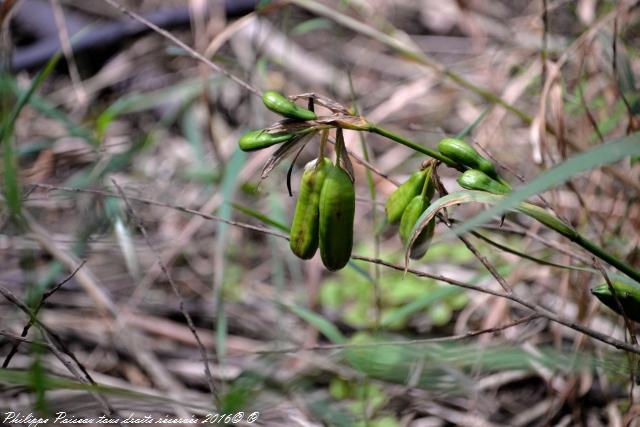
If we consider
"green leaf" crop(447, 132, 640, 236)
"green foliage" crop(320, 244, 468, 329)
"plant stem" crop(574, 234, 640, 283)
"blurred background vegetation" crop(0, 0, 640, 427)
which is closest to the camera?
"green leaf" crop(447, 132, 640, 236)

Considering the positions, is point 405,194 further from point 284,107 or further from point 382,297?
point 382,297

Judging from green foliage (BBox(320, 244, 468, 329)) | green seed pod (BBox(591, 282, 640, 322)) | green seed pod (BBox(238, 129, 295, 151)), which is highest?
green seed pod (BBox(238, 129, 295, 151))

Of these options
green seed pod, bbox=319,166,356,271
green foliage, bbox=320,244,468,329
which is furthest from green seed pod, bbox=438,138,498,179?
green foliage, bbox=320,244,468,329

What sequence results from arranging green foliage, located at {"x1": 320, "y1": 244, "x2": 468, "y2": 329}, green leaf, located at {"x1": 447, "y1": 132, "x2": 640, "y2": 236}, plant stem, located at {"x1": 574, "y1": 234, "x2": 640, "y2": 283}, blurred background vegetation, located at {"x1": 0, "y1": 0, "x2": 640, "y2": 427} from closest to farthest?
green leaf, located at {"x1": 447, "y1": 132, "x2": 640, "y2": 236} → plant stem, located at {"x1": 574, "y1": 234, "x2": 640, "y2": 283} → blurred background vegetation, located at {"x1": 0, "y1": 0, "x2": 640, "y2": 427} → green foliage, located at {"x1": 320, "y1": 244, "x2": 468, "y2": 329}

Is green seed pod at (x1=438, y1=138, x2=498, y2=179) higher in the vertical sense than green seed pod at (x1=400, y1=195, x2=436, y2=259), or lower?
higher

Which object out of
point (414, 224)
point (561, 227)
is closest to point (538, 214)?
point (561, 227)

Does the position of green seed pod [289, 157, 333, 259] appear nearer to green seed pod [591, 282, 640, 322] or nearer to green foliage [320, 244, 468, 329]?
green seed pod [591, 282, 640, 322]

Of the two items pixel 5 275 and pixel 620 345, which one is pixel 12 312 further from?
pixel 620 345
